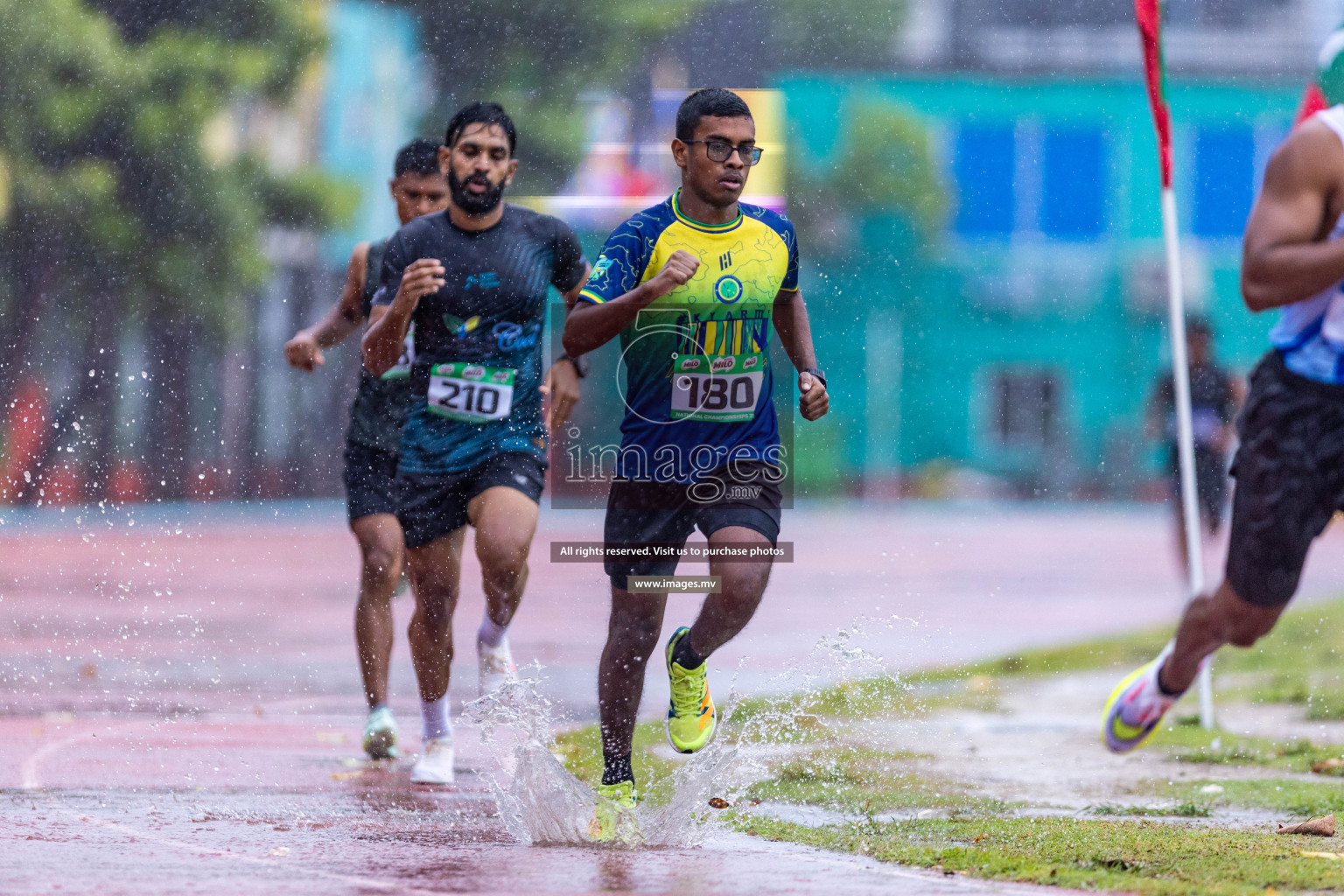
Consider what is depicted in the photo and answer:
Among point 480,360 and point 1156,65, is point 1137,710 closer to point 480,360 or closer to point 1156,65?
point 1156,65

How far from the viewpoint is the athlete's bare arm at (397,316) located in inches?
219

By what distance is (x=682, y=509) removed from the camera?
17.6 feet

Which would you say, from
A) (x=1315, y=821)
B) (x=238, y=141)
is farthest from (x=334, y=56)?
(x=1315, y=821)

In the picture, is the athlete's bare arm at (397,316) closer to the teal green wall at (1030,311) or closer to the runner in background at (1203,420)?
the runner in background at (1203,420)

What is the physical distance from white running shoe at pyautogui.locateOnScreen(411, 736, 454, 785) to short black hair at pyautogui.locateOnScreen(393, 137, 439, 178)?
6.69ft

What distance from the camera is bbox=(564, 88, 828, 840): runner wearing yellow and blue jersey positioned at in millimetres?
5262

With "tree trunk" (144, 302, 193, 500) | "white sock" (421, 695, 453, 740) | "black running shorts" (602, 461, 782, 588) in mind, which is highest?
"black running shorts" (602, 461, 782, 588)

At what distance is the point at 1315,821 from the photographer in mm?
5418

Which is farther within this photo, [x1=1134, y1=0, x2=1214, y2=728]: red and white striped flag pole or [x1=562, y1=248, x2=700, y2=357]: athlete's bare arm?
[x1=1134, y1=0, x2=1214, y2=728]: red and white striped flag pole

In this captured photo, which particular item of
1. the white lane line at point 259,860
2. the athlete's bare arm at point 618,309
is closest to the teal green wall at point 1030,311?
the athlete's bare arm at point 618,309

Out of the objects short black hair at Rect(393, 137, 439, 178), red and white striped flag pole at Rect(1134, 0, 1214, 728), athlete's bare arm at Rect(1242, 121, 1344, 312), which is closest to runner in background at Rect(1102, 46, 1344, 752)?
athlete's bare arm at Rect(1242, 121, 1344, 312)

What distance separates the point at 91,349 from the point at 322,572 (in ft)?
23.1

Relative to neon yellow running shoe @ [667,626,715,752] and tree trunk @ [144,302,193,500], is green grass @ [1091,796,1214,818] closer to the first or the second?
neon yellow running shoe @ [667,626,715,752]

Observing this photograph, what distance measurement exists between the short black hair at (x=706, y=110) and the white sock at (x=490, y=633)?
1.77m
